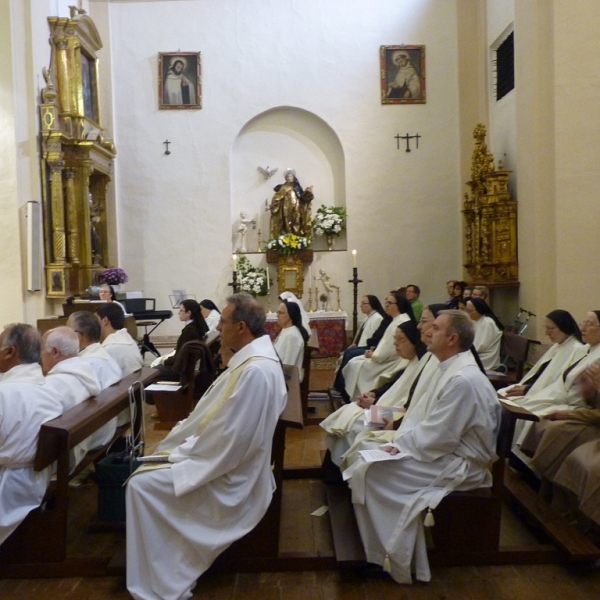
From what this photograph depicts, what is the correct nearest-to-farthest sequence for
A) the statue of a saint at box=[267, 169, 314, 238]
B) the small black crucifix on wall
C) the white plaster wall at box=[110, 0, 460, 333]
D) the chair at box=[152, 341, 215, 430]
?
the chair at box=[152, 341, 215, 430], the statue of a saint at box=[267, 169, 314, 238], the white plaster wall at box=[110, 0, 460, 333], the small black crucifix on wall

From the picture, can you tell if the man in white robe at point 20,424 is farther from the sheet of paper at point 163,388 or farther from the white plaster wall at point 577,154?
the white plaster wall at point 577,154

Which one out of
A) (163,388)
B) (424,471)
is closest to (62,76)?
(163,388)

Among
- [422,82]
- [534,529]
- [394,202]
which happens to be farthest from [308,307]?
[534,529]

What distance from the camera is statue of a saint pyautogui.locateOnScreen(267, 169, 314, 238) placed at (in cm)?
1332

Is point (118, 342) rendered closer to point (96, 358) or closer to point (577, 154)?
point (96, 358)

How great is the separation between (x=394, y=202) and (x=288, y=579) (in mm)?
10744

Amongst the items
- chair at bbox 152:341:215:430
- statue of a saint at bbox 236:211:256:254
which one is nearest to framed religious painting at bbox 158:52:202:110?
statue of a saint at bbox 236:211:256:254

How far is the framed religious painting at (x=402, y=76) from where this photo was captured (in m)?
13.5

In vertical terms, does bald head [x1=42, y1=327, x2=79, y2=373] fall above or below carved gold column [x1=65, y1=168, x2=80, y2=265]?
below

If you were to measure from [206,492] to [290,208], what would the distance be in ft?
33.4

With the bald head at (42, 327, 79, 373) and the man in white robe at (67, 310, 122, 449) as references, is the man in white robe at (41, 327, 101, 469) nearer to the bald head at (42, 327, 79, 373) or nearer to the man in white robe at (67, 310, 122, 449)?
the bald head at (42, 327, 79, 373)

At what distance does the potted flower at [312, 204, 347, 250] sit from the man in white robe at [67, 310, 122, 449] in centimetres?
835

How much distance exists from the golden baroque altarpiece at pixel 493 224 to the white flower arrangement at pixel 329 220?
2.92 meters

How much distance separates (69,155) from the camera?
1116 cm
